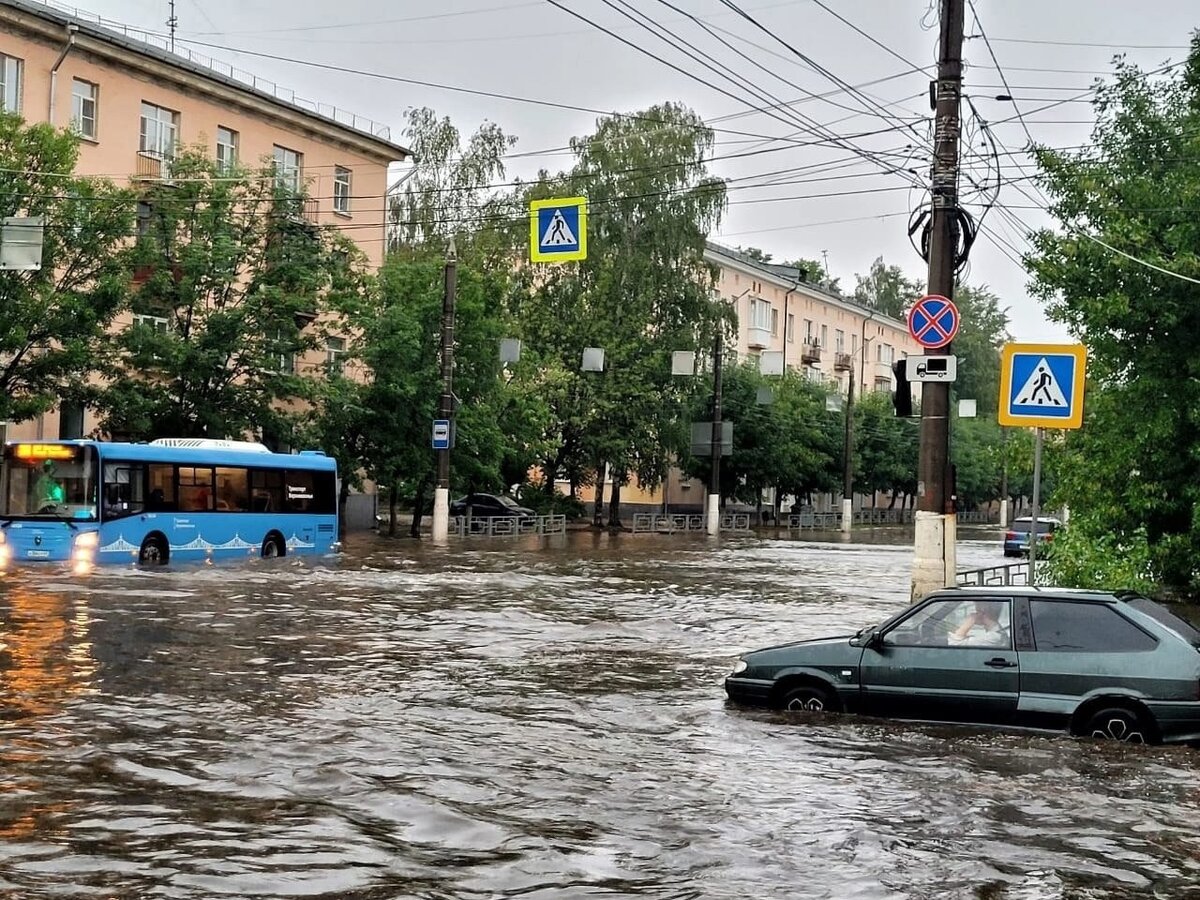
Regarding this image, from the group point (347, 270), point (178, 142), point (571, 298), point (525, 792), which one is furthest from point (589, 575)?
point (571, 298)

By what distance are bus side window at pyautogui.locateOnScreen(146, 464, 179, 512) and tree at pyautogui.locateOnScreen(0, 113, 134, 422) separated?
12.3 feet

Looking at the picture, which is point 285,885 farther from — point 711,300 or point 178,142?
point 711,300

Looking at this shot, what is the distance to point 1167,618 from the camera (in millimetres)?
11266

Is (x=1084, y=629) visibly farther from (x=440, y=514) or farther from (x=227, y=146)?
(x=227, y=146)

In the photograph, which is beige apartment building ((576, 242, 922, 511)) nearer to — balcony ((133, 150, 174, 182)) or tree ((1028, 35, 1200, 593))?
balcony ((133, 150, 174, 182))

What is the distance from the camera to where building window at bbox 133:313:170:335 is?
120 feet

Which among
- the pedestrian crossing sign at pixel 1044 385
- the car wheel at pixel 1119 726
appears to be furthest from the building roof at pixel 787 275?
the car wheel at pixel 1119 726

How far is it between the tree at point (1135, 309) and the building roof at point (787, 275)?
163 ft

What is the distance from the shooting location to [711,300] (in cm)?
6009

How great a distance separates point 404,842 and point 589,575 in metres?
22.9

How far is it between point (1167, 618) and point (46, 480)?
2196cm

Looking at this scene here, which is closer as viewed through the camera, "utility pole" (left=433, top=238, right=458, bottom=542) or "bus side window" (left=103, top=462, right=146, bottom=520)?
"bus side window" (left=103, top=462, right=146, bottom=520)

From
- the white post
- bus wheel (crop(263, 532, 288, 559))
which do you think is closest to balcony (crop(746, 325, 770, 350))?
the white post

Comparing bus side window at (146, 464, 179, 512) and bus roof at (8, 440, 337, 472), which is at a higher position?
bus roof at (8, 440, 337, 472)
